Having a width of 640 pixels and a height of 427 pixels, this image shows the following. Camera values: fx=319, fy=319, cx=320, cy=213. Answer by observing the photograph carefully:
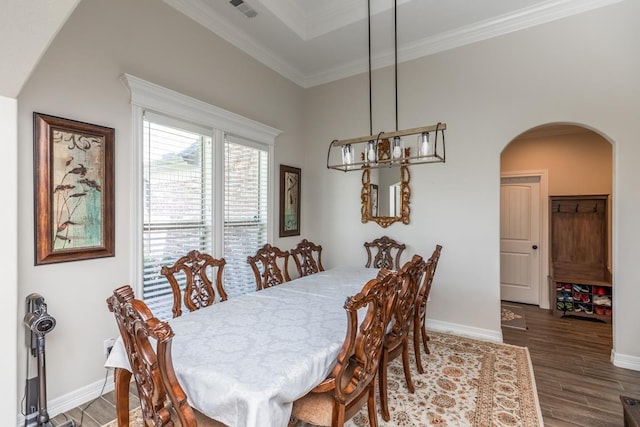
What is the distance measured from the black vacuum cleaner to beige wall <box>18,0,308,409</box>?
0.08 metres

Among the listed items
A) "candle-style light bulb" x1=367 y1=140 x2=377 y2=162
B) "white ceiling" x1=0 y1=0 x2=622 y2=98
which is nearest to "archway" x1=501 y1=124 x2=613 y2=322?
"white ceiling" x1=0 y1=0 x2=622 y2=98

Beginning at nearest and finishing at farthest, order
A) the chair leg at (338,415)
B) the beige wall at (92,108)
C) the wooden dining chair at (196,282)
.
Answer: the chair leg at (338,415) < the beige wall at (92,108) < the wooden dining chair at (196,282)

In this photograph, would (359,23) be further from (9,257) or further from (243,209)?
(9,257)

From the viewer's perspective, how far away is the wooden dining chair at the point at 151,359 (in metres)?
1.10

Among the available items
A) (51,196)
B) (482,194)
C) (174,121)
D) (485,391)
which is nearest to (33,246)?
(51,196)

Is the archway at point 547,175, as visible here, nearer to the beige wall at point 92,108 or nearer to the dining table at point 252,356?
the dining table at point 252,356

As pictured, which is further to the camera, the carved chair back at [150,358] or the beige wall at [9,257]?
the beige wall at [9,257]

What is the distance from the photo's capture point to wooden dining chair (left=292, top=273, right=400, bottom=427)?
4.75ft

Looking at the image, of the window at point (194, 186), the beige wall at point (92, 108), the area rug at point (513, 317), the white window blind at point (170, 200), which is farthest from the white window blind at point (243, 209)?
the area rug at point (513, 317)

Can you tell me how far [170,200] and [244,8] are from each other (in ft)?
6.62

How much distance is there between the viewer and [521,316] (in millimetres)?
4367

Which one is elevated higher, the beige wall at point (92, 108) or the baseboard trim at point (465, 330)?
the beige wall at point (92, 108)

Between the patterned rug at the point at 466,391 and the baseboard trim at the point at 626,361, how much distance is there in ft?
2.32

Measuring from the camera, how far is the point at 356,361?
1.57 metres
